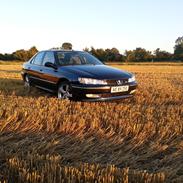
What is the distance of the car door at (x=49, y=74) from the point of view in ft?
33.2

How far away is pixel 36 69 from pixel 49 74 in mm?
1148

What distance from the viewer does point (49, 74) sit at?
10.4m

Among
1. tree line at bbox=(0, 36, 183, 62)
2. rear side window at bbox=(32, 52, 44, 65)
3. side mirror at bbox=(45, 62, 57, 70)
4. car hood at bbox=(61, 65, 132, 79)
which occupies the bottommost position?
tree line at bbox=(0, 36, 183, 62)

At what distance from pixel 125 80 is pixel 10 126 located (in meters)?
4.11

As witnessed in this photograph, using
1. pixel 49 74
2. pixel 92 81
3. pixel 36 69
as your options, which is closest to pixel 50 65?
pixel 49 74

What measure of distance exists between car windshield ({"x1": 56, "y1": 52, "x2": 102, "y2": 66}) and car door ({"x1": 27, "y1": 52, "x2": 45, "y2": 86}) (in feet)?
3.02

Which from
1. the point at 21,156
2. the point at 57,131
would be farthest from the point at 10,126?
the point at 21,156

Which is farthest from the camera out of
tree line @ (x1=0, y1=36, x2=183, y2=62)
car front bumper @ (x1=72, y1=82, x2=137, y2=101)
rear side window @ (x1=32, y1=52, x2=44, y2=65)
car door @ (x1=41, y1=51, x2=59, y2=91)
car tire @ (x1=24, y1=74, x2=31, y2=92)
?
tree line @ (x1=0, y1=36, x2=183, y2=62)

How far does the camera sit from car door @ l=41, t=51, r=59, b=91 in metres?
10.1

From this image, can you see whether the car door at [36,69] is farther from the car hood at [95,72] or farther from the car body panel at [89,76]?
the car hood at [95,72]

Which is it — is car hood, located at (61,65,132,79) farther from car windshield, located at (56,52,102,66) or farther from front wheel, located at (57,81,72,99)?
car windshield, located at (56,52,102,66)

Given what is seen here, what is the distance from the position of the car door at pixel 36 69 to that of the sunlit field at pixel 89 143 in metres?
2.93

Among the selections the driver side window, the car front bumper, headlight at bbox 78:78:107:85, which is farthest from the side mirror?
headlight at bbox 78:78:107:85

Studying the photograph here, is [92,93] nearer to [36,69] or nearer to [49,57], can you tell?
[49,57]
